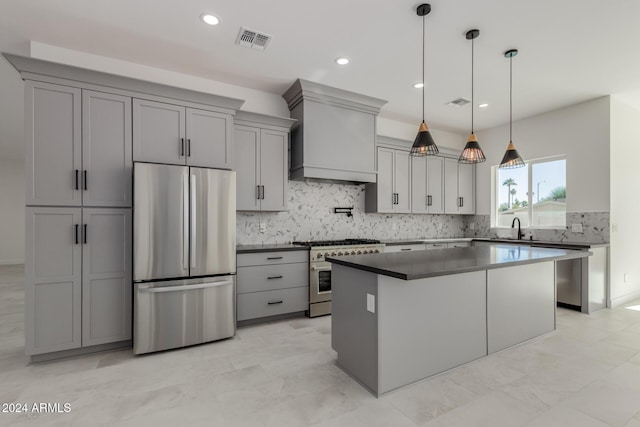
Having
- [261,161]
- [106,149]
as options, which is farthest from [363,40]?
[106,149]

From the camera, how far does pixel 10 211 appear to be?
8.84 m

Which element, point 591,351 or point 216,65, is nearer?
point 591,351

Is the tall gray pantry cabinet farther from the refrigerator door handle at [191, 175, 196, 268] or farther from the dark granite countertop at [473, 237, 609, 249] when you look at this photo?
the dark granite countertop at [473, 237, 609, 249]

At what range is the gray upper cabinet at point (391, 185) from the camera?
5012 mm

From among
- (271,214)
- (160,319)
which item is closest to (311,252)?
(271,214)

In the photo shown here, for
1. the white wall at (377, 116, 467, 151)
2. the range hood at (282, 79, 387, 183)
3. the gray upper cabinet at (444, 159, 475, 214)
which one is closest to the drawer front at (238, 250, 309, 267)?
the range hood at (282, 79, 387, 183)

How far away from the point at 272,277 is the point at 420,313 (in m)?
1.95

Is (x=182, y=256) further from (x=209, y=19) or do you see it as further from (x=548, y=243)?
(x=548, y=243)

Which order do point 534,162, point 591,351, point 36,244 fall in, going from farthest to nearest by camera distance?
point 534,162 → point 591,351 → point 36,244

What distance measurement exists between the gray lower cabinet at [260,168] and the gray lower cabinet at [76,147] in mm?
1206

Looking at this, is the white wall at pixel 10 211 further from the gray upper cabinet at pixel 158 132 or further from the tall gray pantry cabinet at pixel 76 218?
the gray upper cabinet at pixel 158 132

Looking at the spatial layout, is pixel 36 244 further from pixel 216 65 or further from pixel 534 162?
pixel 534 162

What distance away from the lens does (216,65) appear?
351 cm

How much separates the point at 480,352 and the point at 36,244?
3984 mm
